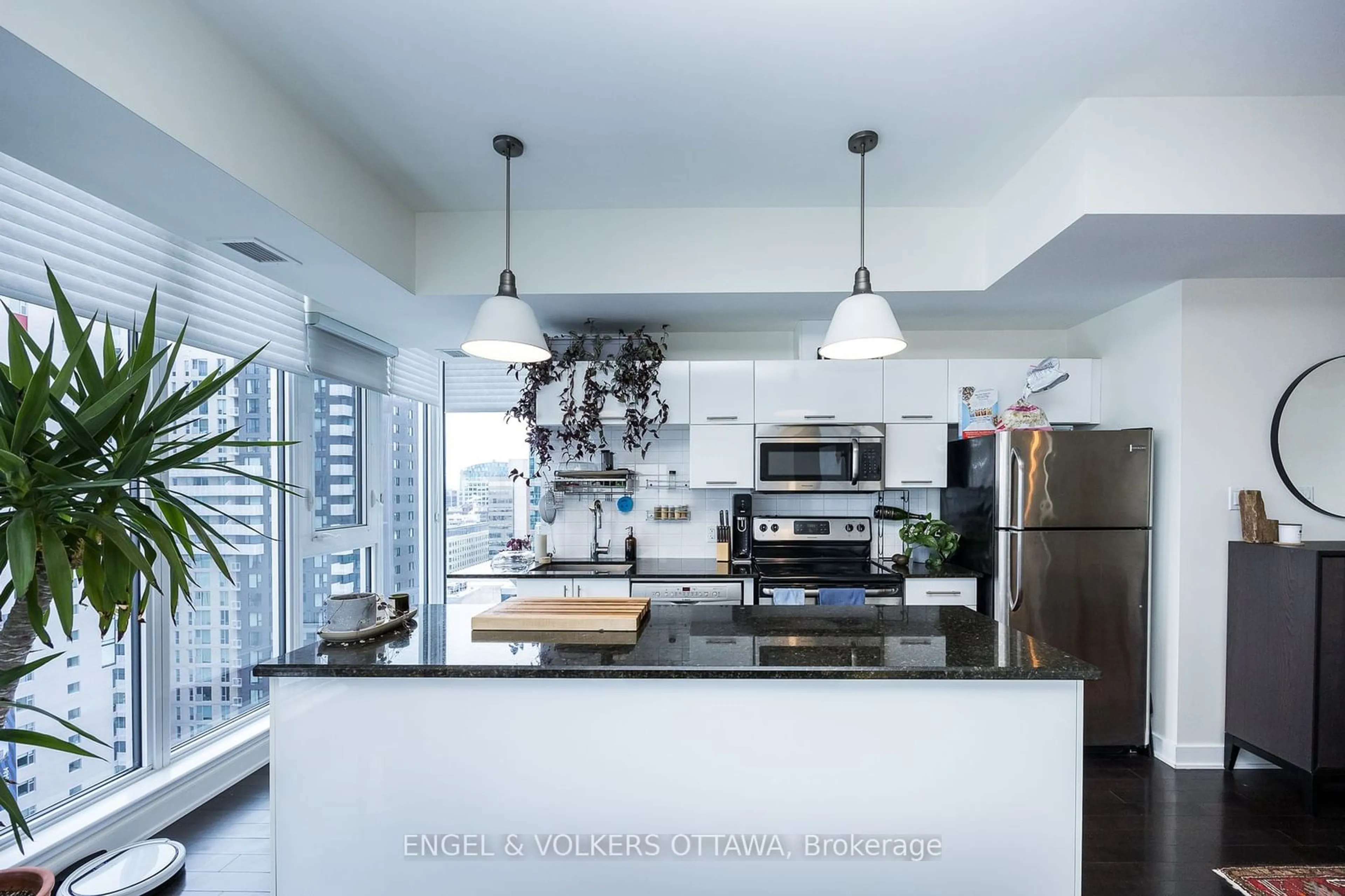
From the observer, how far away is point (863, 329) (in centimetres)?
222

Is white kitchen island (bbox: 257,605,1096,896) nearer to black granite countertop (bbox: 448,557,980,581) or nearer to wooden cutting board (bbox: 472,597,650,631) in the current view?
wooden cutting board (bbox: 472,597,650,631)

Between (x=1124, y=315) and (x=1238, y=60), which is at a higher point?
(x=1238, y=60)

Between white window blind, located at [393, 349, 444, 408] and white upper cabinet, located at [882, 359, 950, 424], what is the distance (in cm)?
312

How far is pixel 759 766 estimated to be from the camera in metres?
1.82

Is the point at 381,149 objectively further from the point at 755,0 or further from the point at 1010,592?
the point at 1010,592

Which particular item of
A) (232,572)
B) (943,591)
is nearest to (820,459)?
(943,591)

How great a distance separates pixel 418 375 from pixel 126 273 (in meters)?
2.36

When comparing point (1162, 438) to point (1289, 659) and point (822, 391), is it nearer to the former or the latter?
point (1289, 659)

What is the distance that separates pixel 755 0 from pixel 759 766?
2.08 meters

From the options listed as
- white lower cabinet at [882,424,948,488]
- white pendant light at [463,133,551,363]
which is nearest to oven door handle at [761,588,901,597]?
white lower cabinet at [882,424,948,488]

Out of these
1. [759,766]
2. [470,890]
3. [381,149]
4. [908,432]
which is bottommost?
[470,890]

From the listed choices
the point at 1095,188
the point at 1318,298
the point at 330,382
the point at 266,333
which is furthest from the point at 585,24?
the point at 1318,298

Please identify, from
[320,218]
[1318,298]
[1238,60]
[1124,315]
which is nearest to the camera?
[1238,60]

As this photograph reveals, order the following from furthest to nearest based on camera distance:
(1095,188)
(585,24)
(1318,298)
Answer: (1318,298), (1095,188), (585,24)
